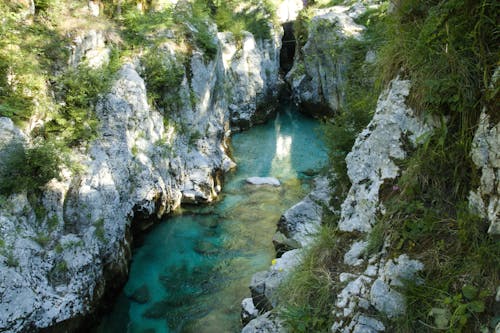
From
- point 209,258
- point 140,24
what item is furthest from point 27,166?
point 140,24

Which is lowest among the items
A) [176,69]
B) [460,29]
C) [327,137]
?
[327,137]

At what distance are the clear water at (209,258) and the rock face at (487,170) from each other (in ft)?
15.1

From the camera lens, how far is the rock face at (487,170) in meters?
3.24

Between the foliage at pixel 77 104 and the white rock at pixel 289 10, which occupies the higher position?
the white rock at pixel 289 10

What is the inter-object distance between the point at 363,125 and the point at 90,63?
669 cm

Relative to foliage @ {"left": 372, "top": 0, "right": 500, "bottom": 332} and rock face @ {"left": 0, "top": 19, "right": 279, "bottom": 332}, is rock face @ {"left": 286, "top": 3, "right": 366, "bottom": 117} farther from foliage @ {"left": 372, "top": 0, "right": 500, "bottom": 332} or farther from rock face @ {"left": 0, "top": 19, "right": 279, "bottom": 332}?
foliage @ {"left": 372, "top": 0, "right": 500, "bottom": 332}

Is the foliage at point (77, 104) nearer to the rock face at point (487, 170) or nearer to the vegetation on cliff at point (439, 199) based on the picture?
the vegetation on cliff at point (439, 199)

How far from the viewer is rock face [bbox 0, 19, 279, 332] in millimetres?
5746

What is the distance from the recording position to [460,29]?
385 cm

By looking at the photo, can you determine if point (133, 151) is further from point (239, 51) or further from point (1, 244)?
point (239, 51)

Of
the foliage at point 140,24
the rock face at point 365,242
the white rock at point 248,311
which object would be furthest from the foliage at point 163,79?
the rock face at point 365,242

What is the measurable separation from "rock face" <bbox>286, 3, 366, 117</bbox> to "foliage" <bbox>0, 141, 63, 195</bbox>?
1277 centimetres

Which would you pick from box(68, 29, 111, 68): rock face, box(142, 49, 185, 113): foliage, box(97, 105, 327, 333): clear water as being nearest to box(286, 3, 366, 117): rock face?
box(97, 105, 327, 333): clear water

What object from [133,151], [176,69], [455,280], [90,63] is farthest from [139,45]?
[455,280]
